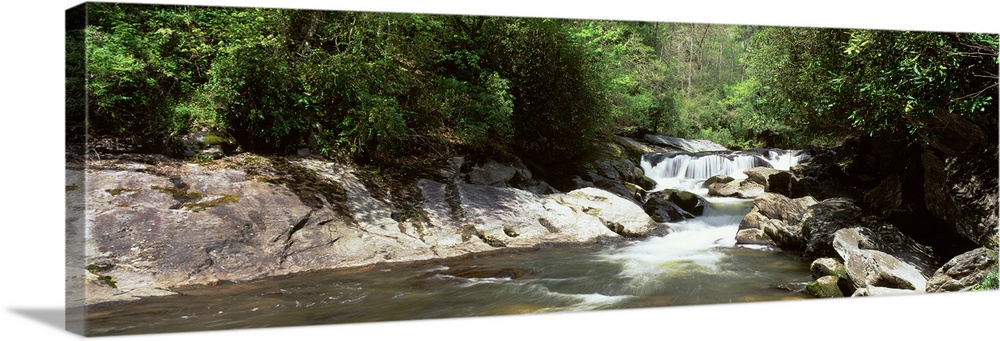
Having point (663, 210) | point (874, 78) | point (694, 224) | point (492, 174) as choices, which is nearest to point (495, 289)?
point (492, 174)

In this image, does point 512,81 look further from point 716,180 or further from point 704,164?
point 716,180

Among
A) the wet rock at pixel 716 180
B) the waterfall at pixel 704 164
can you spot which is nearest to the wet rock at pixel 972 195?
the waterfall at pixel 704 164

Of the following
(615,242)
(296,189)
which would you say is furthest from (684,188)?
(296,189)

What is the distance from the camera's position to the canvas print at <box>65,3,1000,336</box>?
181 inches

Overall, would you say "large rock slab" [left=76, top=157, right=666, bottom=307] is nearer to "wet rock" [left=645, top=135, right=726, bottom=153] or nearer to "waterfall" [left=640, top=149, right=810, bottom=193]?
"waterfall" [left=640, top=149, right=810, bottom=193]

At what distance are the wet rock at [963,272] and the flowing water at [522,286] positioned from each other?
1075 mm

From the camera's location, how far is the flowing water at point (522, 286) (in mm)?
4395

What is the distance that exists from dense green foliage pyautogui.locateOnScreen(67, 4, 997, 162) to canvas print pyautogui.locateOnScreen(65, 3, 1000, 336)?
0.02m

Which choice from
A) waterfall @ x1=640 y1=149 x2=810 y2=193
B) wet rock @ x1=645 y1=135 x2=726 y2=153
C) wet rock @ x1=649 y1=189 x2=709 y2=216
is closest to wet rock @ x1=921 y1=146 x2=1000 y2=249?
waterfall @ x1=640 y1=149 x2=810 y2=193

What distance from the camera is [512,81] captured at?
6676 millimetres

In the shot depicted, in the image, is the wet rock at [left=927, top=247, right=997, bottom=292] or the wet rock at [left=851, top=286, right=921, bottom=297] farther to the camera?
the wet rock at [left=927, top=247, right=997, bottom=292]

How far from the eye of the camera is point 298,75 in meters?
5.84

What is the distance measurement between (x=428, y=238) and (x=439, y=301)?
92 cm

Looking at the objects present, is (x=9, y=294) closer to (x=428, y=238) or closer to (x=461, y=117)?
(x=428, y=238)
